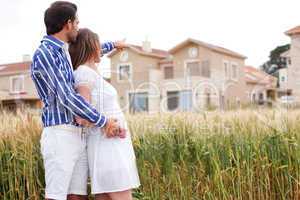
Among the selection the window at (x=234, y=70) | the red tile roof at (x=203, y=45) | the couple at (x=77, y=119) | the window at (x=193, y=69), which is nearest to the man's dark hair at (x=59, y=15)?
the couple at (x=77, y=119)

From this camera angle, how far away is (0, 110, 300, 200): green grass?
2.71 metres

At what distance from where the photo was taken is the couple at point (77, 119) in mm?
2004

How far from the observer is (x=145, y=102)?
8117 mm

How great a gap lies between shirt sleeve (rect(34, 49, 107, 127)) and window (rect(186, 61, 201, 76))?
795 inches

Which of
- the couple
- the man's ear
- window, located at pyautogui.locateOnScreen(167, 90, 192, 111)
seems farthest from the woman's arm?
window, located at pyautogui.locateOnScreen(167, 90, 192, 111)

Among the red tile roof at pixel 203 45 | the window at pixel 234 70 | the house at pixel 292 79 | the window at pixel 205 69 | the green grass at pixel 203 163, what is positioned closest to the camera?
the green grass at pixel 203 163

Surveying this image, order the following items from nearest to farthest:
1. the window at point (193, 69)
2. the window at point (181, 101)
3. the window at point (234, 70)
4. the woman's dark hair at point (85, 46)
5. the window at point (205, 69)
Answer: the woman's dark hair at point (85, 46) → the window at point (181, 101) → the window at point (205, 69) → the window at point (193, 69) → the window at point (234, 70)

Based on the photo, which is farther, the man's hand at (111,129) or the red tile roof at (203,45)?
the red tile roof at (203,45)

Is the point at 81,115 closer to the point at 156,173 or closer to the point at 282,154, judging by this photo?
the point at 156,173

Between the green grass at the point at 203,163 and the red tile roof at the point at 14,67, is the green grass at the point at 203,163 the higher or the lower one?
the lower one

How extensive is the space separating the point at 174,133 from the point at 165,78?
22682 millimetres

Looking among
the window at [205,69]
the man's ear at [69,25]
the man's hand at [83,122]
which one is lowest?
the man's hand at [83,122]

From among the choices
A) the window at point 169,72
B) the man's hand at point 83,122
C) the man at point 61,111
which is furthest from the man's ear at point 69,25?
the window at point 169,72

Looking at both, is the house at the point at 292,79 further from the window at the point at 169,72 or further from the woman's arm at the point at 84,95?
the window at the point at 169,72
